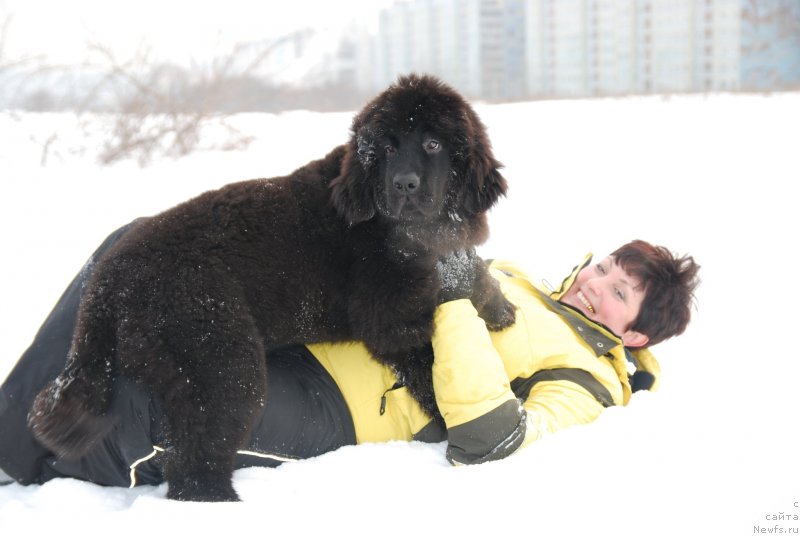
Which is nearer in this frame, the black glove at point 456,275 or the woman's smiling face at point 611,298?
the black glove at point 456,275

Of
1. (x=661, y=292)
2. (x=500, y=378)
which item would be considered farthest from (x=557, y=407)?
(x=661, y=292)

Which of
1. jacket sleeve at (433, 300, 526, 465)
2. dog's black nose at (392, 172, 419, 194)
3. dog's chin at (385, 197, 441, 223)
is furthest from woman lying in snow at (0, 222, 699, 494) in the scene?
dog's black nose at (392, 172, 419, 194)

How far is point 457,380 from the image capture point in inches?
93.5

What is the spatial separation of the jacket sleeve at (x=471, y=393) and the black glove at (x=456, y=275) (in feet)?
0.32

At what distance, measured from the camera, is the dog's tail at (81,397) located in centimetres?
208

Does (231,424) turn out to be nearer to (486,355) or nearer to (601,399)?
(486,355)

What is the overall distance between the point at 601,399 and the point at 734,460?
0.72 metres

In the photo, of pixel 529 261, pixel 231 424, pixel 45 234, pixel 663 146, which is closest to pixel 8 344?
pixel 45 234

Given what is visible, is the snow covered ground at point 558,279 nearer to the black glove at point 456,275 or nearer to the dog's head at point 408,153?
the black glove at point 456,275

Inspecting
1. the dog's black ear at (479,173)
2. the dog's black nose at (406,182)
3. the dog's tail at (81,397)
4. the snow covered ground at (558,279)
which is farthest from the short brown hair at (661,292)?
the dog's tail at (81,397)

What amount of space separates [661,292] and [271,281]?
1.77 meters

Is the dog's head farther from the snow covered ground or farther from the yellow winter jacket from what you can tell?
the snow covered ground

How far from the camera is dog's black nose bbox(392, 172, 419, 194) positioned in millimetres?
2387

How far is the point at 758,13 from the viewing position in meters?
16.2
